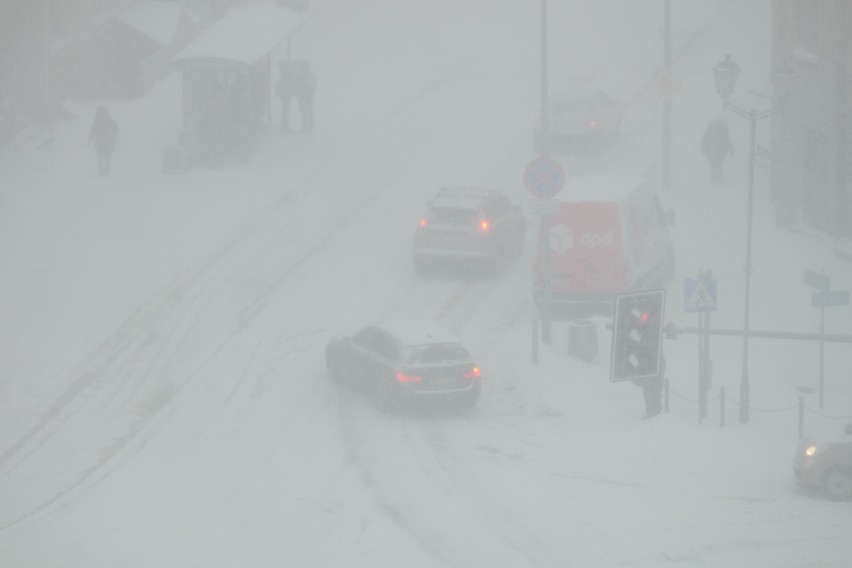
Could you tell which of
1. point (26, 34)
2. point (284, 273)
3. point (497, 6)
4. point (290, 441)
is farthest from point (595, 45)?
point (290, 441)

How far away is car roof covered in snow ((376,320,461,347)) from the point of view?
69.4ft

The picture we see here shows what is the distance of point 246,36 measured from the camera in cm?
3697

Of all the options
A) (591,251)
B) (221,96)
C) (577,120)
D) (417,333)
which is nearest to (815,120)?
(577,120)

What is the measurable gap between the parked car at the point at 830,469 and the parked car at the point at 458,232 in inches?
429

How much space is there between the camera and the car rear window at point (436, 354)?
2084cm

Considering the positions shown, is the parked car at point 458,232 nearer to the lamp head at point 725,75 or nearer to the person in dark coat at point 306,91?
the lamp head at point 725,75

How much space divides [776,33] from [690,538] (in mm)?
21002

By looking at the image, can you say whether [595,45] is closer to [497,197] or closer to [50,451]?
[497,197]

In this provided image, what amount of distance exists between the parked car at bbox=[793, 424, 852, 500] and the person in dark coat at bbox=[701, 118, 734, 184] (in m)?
16.8

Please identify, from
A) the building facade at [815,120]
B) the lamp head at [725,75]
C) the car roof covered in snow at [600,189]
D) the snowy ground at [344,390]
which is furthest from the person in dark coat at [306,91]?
the lamp head at [725,75]

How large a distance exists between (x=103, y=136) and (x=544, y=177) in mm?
14184

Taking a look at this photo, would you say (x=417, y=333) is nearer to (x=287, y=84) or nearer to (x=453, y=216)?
(x=453, y=216)

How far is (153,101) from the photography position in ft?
136

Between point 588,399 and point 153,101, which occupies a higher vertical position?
point 153,101
